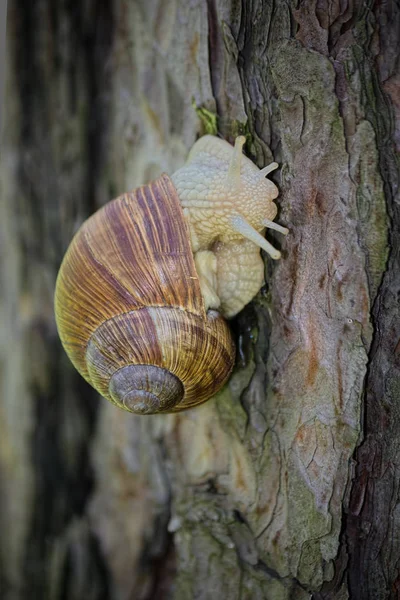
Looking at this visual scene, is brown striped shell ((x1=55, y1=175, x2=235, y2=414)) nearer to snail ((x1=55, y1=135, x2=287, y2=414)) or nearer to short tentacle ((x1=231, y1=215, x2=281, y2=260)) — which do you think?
snail ((x1=55, y1=135, x2=287, y2=414))

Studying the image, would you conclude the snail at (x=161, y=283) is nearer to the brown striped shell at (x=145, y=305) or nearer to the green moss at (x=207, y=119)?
the brown striped shell at (x=145, y=305)

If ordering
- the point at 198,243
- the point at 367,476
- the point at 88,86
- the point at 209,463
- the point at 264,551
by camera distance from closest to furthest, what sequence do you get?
the point at 367,476 → the point at 198,243 → the point at 264,551 → the point at 209,463 → the point at 88,86

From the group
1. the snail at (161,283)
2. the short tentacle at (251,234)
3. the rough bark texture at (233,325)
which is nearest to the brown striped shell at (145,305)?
the snail at (161,283)

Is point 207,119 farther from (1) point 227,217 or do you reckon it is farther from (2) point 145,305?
(2) point 145,305

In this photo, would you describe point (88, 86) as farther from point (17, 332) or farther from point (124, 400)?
point (124, 400)

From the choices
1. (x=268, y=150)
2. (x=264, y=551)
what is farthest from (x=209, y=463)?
(x=268, y=150)

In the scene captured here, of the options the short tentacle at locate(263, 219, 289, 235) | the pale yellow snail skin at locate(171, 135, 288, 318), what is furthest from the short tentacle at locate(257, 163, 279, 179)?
the short tentacle at locate(263, 219, 289, 235)
